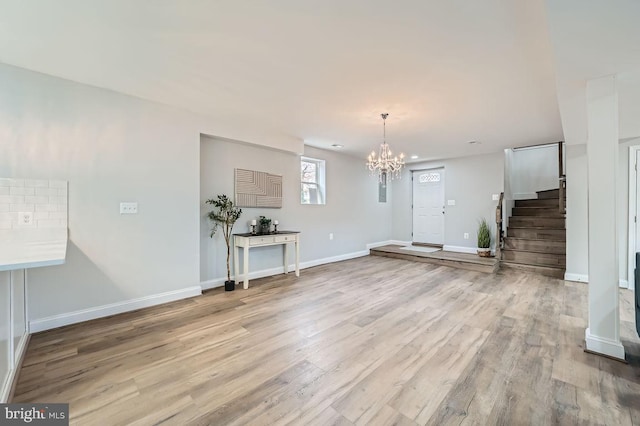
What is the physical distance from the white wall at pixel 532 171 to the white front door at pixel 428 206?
1613mm

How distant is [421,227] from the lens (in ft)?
23.8

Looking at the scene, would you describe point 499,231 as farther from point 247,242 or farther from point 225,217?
point 225,217

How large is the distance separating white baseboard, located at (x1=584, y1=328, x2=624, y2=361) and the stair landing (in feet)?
9.46

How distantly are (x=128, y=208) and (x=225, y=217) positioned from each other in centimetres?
122

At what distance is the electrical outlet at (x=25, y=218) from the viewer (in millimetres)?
2471

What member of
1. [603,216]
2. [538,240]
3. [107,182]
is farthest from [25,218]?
[538,240]

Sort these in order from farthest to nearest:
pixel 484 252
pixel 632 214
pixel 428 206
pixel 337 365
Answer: pixel 428 206, pixel 484 252, pixel 632 214, pixel 337 365

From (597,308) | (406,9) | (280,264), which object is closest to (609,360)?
(597,308)

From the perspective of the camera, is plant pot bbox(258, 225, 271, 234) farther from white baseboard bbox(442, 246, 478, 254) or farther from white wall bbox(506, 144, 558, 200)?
white wall bbox(506, 144, 558, 200)

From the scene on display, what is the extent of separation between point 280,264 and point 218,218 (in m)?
1.54

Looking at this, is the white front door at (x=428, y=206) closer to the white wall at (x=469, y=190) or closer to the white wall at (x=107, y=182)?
the white wall at (x=469, y=190)

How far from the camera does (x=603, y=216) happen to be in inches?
87.4

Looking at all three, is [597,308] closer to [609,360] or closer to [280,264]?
[609,360]

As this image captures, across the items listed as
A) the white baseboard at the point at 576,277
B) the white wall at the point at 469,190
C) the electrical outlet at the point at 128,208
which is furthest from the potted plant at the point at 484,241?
the electrical outlet at the point at 128,208
